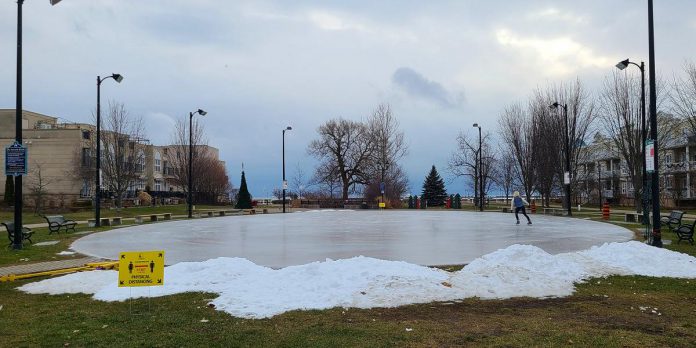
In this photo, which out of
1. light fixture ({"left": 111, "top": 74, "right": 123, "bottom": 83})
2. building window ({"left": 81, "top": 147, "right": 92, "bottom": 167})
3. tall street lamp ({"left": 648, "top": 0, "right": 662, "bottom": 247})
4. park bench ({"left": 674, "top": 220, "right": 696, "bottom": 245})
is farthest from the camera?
building window ({"left": 81, "top": 147, "right": 92, "bottom": 167})

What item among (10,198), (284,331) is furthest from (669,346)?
(10,198)

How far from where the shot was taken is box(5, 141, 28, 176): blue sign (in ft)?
51.2

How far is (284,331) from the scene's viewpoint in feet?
20.9

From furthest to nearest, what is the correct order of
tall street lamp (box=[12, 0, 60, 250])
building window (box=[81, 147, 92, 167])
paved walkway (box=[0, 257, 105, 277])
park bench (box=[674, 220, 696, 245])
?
building window (box=[81, 147, 92, 167]) → park bench (box=[674, 220, 696, 245]) → tall street lamp (box=[12, 0, 60, 250]) → paved walkway (box=[0, 257, 105, 277])

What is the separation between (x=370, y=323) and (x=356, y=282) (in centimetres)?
202

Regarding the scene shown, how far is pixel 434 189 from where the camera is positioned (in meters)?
70.1

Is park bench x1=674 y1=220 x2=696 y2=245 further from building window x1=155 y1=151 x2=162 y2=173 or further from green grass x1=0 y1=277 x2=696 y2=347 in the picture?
building window x1=155 y1=151 x2=162 y2=173

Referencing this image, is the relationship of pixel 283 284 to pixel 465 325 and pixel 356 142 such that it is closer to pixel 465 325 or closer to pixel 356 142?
pixel 465 325

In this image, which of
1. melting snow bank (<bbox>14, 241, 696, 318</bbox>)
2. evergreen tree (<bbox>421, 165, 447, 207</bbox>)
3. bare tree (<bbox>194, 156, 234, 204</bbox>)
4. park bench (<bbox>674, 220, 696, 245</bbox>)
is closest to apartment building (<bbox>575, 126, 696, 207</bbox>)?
evergreen tree (<bbox>421, 165, 447, 207</bbox>)

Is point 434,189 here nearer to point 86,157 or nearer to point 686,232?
point 86,157

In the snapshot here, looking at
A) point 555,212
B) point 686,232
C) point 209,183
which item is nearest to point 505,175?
point 555,212

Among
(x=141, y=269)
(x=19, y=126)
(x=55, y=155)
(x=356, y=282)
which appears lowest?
(x=356, y=282)

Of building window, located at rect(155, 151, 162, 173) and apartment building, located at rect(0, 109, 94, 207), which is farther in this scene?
building window, located at rect(155, 151, 162, 173)

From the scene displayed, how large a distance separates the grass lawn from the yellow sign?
1.46 feet
